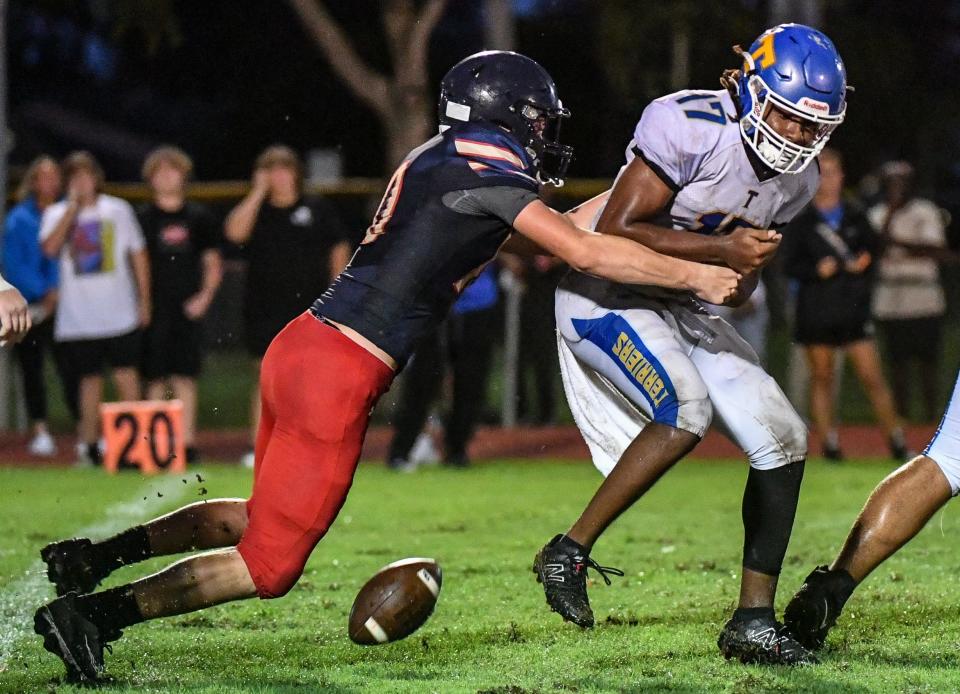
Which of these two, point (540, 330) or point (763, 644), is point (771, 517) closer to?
point (763, 644)

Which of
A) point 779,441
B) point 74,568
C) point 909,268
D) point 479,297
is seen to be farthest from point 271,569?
point 909,268

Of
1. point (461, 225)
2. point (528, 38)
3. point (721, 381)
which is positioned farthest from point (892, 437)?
point (528, 38)

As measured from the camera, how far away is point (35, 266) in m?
11.3

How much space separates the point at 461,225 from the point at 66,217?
6705mm

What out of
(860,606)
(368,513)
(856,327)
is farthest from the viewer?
(856,327)

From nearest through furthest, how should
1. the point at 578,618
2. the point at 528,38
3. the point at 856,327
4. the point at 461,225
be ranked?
the point at 461,225, the point at 578,618, the point at 856,327, the point at 528,38

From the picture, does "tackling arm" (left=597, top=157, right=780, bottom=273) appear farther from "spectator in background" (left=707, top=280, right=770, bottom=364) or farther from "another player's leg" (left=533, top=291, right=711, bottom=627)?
"spectator in background" (left=707, top=280, right=770, bottom=364)

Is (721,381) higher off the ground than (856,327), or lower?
higher

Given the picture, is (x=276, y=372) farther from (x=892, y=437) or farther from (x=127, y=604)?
(x=892, y=437)

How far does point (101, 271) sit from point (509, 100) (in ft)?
21.2

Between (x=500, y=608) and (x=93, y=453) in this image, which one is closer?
(x=500, y=608)

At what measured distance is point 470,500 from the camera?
355 inches

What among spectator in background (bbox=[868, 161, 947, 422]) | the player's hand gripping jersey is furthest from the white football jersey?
spectator in background (bbox=[868, 161, 947, 422])

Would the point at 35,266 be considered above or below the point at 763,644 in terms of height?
above
